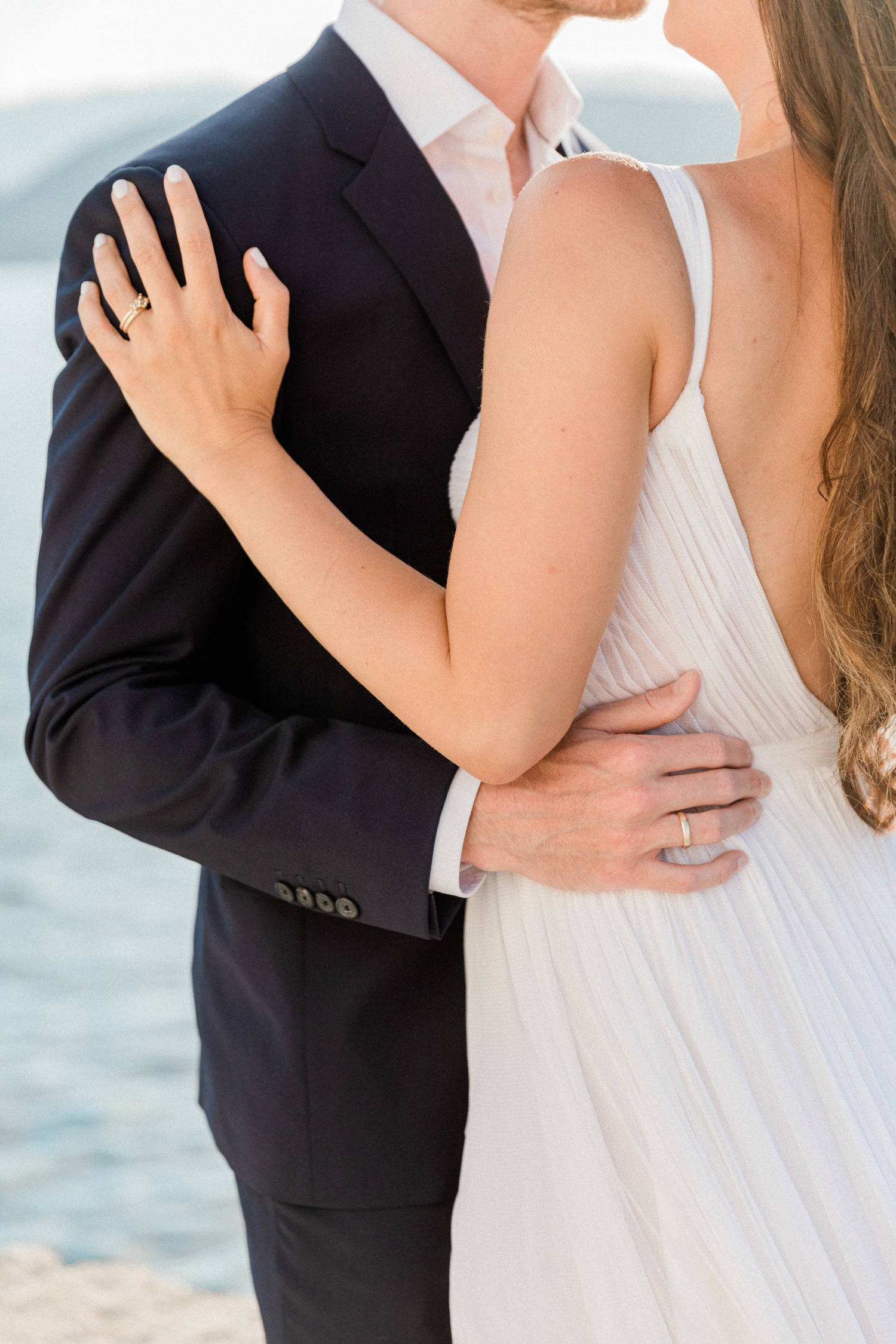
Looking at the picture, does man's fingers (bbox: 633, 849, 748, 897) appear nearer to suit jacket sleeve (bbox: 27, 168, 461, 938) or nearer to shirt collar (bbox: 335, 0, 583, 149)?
suit jacket sleeve (bbox: 27, 168, 461, 938)

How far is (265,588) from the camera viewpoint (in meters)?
1.39

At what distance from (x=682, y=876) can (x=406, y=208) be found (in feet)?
2.43

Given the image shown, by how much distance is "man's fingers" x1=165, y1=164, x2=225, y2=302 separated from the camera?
47.4 inches

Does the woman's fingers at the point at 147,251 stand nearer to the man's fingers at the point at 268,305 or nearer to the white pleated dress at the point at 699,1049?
the man's fingers at the point at 268,305

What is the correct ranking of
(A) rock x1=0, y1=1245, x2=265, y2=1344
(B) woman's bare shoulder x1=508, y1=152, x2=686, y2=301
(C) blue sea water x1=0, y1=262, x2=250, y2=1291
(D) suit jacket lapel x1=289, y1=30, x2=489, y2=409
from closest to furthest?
1. (B) woman's bare shoulder x1=508, y1=152, x2=686, y2=301
2. (D) suit jacket lapel x1=289, y1=30, x2=489, y2=409
3. (A) rock x1=0, y1=1245, x2=265, y2=1344
4. (C) blue sea water x1=0, y1=262, x2=250, y2=1291

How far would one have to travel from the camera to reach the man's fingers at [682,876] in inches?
46.2

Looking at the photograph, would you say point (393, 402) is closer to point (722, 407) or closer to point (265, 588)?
point (265, 588)

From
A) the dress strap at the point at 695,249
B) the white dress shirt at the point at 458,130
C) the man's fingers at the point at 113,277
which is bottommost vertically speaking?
the dress strap at the point at 695,249

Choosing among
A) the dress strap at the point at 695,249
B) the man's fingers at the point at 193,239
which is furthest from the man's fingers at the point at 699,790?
the man's fingers at the point at 193,239

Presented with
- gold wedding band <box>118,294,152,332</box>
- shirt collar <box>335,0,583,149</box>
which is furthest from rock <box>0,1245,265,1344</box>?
shirt collar <box>335,0,583,149</box>

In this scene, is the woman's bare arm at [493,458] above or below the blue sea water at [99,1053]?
above

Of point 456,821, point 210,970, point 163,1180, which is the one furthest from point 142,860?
point 456,821

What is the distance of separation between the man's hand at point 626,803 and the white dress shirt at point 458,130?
4cm

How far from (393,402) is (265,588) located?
238 mm
